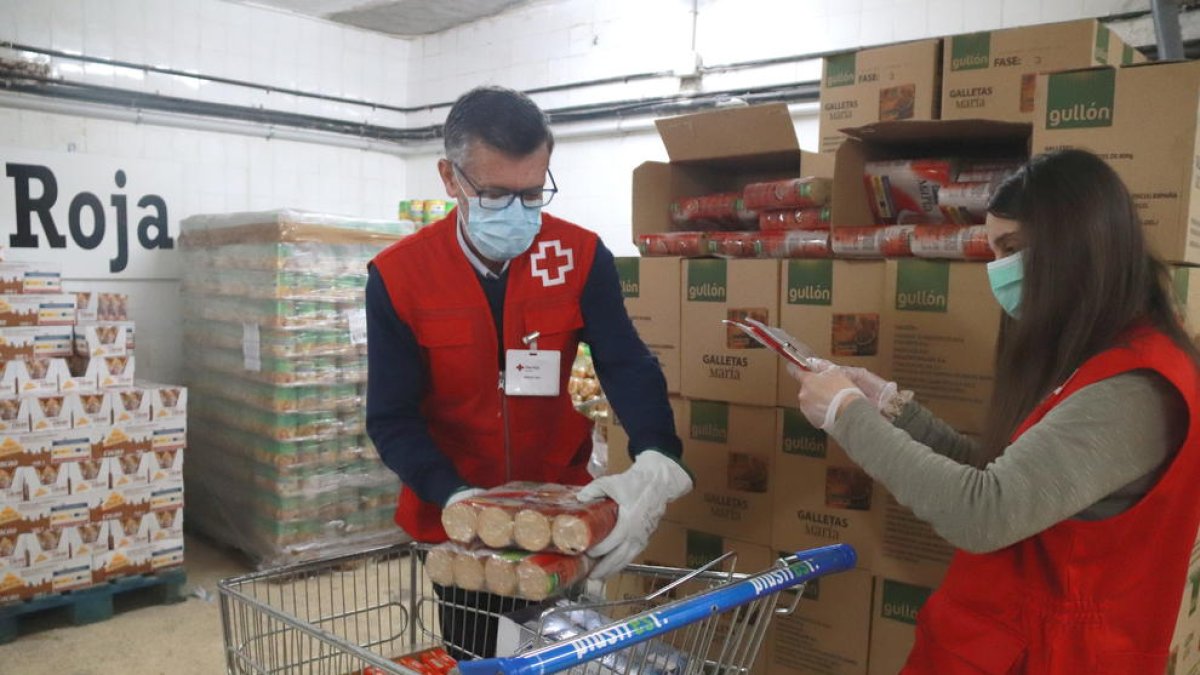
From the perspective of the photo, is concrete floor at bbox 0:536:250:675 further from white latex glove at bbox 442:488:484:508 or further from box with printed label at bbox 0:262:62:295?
white latex glove at bbox 442:488:484:508

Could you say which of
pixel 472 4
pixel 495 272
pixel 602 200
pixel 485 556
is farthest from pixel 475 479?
pixel 472 4

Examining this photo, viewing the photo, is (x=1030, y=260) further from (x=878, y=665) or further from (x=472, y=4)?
(x=472, y=4)

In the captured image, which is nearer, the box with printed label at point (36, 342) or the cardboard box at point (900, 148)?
the cardboard box at point (900, 148)

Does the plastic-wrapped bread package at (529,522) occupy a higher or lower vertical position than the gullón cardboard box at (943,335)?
lower

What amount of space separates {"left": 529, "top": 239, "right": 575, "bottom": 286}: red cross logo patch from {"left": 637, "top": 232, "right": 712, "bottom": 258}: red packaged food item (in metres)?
0.75

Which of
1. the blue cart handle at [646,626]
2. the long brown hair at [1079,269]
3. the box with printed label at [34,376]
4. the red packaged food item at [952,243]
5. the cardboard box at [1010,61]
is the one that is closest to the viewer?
the blue cart handle at [646,626]

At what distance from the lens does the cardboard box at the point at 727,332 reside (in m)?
2.29

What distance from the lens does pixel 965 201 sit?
218cm

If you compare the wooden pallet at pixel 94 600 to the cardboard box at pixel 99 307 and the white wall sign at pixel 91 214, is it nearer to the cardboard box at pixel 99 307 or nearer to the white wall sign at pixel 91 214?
the cardboard box at pixel 99 307

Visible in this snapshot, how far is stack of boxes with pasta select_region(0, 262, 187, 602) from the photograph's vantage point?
3777 mm

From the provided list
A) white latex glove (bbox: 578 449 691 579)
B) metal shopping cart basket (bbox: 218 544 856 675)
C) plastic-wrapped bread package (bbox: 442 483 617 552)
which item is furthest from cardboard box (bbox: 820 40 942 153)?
plastic-wrapped bread package (bbox: 442 483 617 552)

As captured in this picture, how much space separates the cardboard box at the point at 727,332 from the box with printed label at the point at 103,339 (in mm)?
2900

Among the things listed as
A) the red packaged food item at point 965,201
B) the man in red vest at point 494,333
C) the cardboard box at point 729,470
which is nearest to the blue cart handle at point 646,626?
the man in red vest at point 494,333

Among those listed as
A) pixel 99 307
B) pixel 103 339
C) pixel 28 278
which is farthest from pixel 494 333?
pixel 99 307
